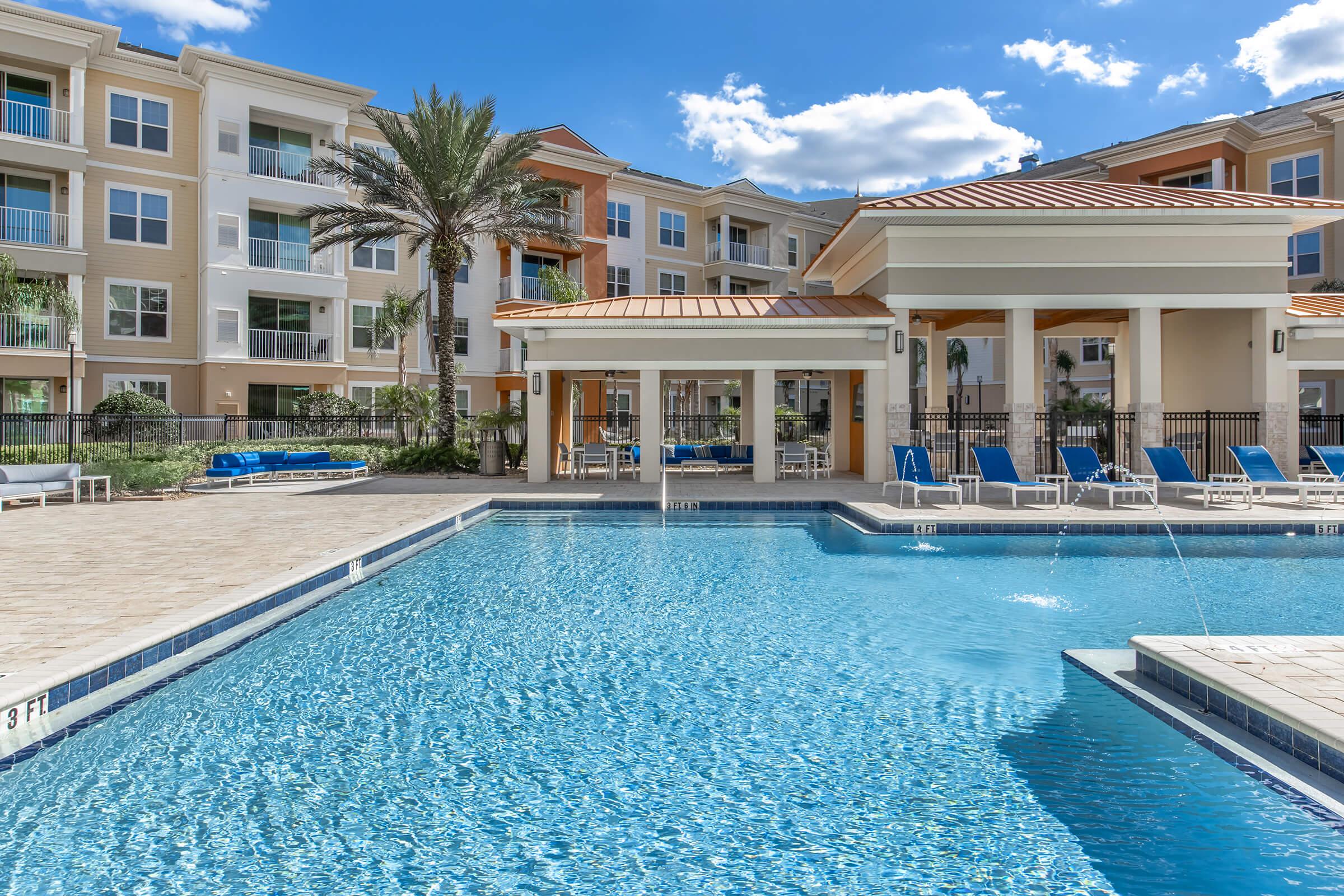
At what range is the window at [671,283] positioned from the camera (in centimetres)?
3609

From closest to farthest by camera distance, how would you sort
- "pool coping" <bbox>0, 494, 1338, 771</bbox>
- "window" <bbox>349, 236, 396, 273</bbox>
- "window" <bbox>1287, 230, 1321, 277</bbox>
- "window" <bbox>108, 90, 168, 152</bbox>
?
"pool coping" <bbox>0, 494, 1338, 771</bbox>, "window" <bbox>108, 90, 168, 152</bbox>, "window" <bbox>1287, 230, 1321, 277</bbox>, "window" <bbox>349, 236, 396, 273</bbox>

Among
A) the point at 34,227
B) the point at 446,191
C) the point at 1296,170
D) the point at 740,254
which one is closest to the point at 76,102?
the point at 34,227

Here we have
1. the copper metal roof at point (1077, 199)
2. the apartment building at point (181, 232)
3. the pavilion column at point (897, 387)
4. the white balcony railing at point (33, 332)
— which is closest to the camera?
the copper metal roof at point (1077, 199)

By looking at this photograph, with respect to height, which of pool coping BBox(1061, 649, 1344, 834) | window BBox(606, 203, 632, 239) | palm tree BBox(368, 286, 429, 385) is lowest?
pool coping BBox(1061, 649, 1344, 834)

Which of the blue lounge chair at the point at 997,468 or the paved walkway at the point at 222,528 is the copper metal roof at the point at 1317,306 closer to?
the paved walkway at the point at 222,528

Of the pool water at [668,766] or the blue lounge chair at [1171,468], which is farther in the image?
the blue lounge chair at [1171,468]

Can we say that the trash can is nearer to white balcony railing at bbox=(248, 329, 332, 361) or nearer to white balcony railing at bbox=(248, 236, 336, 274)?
white balcony railing at bbox=(248, 329, 332, 361)

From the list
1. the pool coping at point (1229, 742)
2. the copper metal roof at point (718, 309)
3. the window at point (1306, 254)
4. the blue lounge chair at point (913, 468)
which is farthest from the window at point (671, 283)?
the pool coping at point (1229, 742)

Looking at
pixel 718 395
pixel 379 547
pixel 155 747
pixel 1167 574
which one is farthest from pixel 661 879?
pixel 718 395

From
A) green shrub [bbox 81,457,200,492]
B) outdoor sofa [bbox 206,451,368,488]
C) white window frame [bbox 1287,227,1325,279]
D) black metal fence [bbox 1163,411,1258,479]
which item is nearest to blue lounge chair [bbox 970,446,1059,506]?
black metal fence [bbox 1163,411,1258,479]

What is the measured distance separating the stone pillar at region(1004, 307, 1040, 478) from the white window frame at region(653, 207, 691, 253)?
21993mm

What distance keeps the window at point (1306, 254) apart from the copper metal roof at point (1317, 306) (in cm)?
1110

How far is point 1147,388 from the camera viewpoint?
15789 mm

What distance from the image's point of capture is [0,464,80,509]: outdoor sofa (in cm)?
1316
